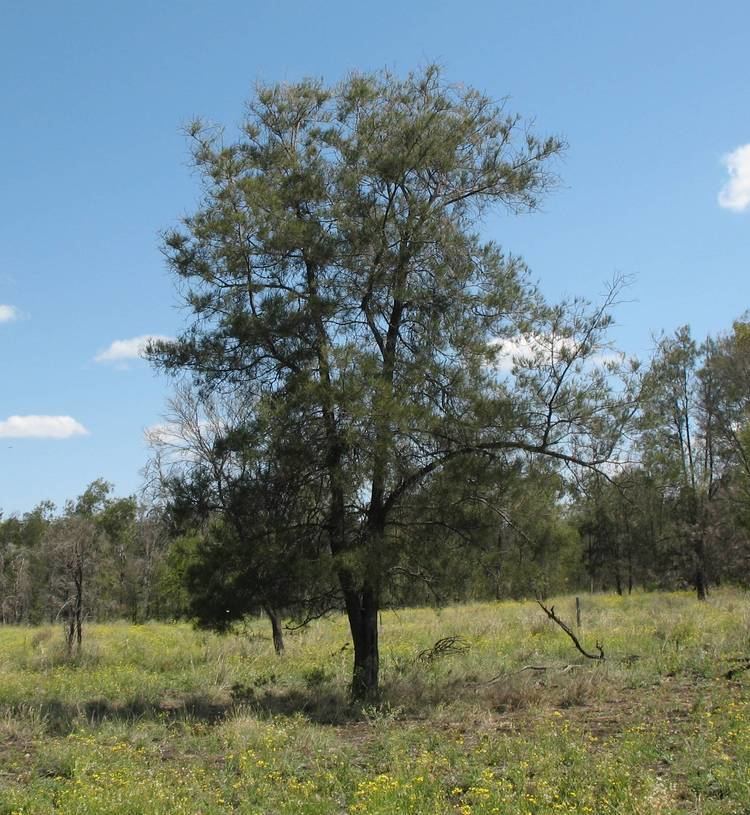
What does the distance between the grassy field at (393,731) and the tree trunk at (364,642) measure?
0.31m

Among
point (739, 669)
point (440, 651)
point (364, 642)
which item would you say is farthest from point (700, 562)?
point (364, 642)

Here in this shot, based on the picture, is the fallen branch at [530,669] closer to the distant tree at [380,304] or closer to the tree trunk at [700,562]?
the distant tree at [380,304]

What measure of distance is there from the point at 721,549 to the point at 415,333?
23.9m

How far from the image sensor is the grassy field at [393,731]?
701 cm

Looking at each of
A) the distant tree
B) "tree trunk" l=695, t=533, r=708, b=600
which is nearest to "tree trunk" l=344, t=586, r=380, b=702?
the distant tree

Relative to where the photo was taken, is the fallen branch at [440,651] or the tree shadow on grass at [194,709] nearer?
the tree shadow on grass at [194,709]

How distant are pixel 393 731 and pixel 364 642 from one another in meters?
2.57

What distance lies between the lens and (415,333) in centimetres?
1218

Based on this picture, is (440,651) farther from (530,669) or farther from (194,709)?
(194,709)

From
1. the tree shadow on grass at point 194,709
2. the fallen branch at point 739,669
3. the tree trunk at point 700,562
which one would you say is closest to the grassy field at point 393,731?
the tree shadow on grass at point 194,709

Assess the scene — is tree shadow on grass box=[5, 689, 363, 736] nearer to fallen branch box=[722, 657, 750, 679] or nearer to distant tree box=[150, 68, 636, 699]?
distant tree box=[150, 68, 636, 699]

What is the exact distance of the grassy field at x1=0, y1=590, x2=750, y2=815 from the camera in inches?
276

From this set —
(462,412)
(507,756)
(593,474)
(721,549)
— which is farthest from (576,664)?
(721,549)

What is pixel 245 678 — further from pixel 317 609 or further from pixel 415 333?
pixel 415 333
